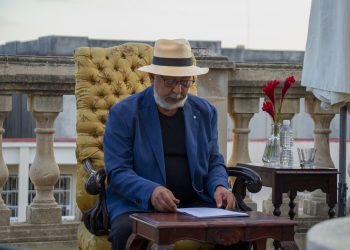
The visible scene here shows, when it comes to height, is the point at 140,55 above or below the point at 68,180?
above

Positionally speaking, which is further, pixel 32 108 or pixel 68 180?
pixel 68 180

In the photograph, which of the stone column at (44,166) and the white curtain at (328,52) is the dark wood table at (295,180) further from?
the stone column at (44,166)

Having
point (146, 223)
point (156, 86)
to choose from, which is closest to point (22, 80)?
point (156, 86)

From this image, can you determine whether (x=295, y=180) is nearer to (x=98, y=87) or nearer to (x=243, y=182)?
(x=243, y=182)

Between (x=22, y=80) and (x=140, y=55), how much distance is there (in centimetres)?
103

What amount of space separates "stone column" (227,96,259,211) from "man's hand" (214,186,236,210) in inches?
85.4

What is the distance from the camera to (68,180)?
28734mm

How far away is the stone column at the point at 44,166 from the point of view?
6.77m

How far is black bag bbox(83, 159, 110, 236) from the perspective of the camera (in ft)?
16.8

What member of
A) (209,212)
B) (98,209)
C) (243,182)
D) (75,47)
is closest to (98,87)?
(98,209)

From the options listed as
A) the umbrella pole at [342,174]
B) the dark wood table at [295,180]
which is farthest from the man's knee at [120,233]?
the umbrella pole at [342,174]

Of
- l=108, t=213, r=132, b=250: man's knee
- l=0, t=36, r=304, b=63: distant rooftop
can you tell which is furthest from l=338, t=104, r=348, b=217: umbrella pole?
l=0, t=36, r=304, b=63: distant rooftop

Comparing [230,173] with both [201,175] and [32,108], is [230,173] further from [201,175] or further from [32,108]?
[32,108]

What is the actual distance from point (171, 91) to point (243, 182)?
61 cm
